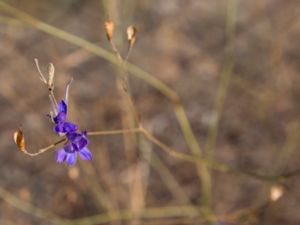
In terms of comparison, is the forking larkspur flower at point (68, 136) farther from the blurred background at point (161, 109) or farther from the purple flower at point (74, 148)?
the blurred background at point (161, 109)

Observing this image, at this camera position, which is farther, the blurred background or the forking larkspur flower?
the blurred background

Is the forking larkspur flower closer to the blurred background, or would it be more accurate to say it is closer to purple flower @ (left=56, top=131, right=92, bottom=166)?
purple flower @ (left=56, top=131, right=92, bottom=166)

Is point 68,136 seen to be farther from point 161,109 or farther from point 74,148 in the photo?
point 161,109

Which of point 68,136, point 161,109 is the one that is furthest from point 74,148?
point 161,109

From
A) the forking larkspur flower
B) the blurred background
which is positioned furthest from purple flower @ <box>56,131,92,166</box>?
the blurred background

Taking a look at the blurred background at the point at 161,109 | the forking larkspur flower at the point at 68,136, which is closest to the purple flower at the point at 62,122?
the forking larkspur flower at the point at 68,136
